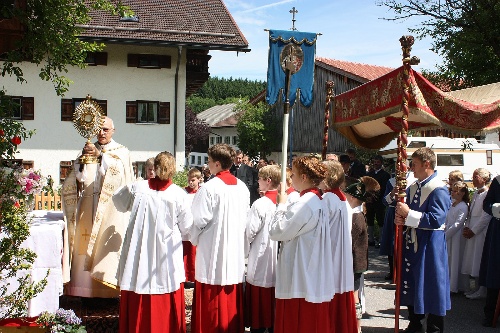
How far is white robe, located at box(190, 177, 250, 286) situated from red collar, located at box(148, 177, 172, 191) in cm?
32

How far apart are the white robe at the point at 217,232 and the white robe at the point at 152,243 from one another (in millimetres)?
191

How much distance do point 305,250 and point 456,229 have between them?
4555mm

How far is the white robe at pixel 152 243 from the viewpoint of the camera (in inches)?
212

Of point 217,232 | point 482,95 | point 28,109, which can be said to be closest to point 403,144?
point 482,95

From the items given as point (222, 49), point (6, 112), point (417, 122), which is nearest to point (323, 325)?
point (6, 112)

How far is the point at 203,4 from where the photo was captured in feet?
82.8

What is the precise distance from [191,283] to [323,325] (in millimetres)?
4246

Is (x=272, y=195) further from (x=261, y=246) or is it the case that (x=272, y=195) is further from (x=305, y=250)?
(x=305, y=250)

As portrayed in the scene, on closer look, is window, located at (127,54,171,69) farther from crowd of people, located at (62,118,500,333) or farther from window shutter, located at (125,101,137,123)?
crowd of people, located at (62,118,500,333)

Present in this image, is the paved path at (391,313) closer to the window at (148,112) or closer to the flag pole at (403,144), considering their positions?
the flag pole at (403,144)

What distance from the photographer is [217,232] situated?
5594 mm

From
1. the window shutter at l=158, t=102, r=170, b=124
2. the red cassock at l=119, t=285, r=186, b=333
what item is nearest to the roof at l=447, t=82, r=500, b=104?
the red cassock at l=119, t=285, r=186, b=333

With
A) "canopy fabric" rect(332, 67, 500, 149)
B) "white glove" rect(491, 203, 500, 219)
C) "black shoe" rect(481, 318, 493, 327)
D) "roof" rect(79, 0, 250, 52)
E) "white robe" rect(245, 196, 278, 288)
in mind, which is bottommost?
"black shoe" rect(481, 318, 493, 327)

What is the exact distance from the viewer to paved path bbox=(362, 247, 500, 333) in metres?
6.75
